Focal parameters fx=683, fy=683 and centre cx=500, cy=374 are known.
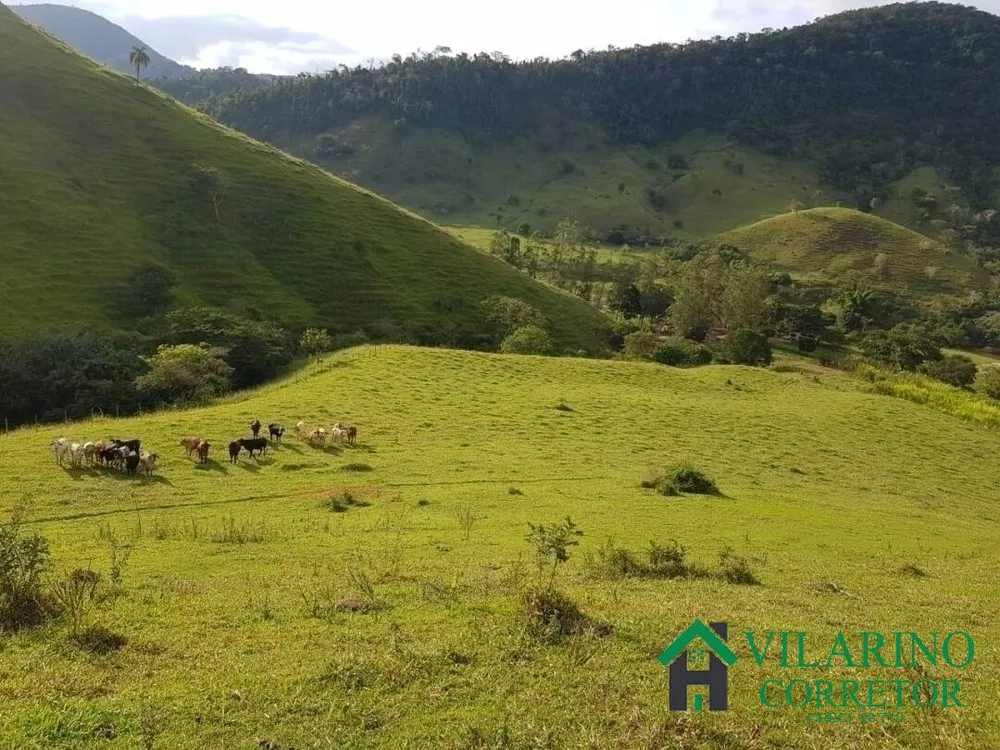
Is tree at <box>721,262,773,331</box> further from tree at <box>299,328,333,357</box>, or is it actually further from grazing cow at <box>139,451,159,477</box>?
grazing cow at <box>139,451,159,477</box>

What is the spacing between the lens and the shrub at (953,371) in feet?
251

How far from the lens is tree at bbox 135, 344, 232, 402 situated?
41844 millimetres

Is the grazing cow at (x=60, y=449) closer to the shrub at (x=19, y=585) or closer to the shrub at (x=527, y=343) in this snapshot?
the shrub at (x=19, y=585)

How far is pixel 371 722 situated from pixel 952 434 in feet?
163

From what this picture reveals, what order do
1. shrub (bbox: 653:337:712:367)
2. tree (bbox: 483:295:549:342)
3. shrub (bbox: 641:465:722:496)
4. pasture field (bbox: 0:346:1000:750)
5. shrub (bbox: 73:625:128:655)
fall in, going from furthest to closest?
tree (bbox: 483:295:549:342), shrub (bbox: 653:337:712:367), shrub (bbox: 641:465:722:496), shrub (bbox: 73:625:128:655), pasture field (bbox: 0:346:1000:750)

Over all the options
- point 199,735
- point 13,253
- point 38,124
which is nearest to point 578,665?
point 199,735

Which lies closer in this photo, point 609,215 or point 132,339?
point 132,339

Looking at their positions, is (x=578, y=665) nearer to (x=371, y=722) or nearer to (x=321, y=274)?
(x=371, y=722)

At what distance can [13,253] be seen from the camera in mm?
62469

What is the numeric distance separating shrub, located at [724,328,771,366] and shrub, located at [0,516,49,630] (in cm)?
6695

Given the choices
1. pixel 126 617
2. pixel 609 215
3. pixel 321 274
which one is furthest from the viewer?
pixel 609 215

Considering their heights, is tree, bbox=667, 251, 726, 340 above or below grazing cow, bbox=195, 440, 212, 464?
above

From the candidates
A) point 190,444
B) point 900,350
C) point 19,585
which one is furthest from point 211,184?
point 900,350

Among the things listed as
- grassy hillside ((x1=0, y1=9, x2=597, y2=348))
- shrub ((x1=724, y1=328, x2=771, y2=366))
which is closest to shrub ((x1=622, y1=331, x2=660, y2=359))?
shrub ((x1=724, y1=328, x2=771, y2=366))
